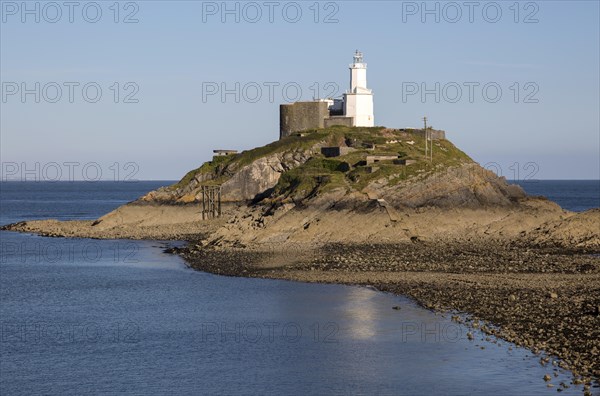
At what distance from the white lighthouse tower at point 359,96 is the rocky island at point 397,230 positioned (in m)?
4.00

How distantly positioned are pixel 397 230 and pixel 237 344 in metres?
31.4

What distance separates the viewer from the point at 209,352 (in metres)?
34.3

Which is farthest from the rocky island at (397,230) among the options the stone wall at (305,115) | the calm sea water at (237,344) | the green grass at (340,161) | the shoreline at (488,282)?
the stone wall at (305,115)

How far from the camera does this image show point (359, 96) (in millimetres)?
97875

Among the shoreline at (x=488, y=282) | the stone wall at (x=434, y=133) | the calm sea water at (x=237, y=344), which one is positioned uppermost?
the stone wall at (x=434, y=133)

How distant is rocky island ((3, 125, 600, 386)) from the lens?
3931 cm

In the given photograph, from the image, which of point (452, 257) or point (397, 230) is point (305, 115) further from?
point (452, 257)

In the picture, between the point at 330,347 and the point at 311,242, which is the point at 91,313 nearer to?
the point at 330,347

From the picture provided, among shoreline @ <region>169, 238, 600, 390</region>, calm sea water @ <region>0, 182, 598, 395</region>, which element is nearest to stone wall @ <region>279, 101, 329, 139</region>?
shoreline @ <region>169, 238, 600, 390</region>

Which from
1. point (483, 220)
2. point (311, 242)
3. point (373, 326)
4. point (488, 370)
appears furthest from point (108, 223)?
point (488, 370)

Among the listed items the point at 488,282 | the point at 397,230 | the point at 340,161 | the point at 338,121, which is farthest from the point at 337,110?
the point at 488,282

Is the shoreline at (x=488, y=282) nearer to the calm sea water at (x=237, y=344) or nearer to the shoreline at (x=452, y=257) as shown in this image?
the shoreline at (x=452, y=257)

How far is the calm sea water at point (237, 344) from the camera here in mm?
29531

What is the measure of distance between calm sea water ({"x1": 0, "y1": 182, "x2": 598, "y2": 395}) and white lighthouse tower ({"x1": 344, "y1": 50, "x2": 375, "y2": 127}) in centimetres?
4660
